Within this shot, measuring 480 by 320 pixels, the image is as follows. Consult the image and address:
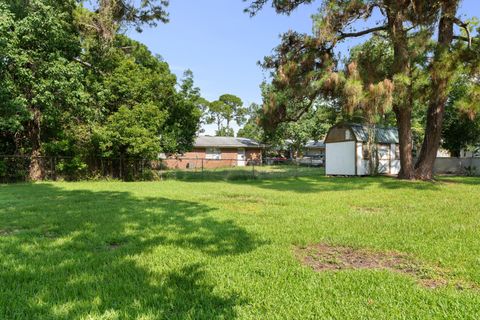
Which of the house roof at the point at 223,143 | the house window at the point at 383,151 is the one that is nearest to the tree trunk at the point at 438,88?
the house window at the point at 383,151

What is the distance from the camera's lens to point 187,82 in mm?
19969

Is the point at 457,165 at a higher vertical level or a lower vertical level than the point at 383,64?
lower

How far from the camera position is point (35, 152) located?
15562 millimetres

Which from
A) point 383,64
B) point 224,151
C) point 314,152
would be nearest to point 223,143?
point 224,151

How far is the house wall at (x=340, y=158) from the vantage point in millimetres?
19750

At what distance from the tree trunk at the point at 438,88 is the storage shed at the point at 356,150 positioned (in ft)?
15.9

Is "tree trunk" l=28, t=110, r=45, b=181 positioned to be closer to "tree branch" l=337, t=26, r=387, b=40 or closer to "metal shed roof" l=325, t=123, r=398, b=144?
"tree branch" l=337, t=26, r=387, b=40

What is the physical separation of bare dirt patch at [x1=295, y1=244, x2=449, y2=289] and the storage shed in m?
16.3

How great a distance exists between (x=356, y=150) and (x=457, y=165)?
815 centimetres

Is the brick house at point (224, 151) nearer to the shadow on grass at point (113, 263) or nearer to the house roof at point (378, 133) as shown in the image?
the house roof at point (378, 133)

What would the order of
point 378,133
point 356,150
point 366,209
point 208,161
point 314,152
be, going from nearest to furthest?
point 366,209, point 356,150, point 378,133, point 208,161, point 314,152

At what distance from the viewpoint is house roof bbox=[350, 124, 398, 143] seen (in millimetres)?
19641

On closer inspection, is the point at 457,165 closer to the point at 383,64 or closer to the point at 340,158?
the point at 340,158

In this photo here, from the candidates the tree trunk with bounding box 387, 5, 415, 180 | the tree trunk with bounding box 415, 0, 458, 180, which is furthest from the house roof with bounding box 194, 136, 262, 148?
the tree trunk with bounding box 387, 5, 415, 180
